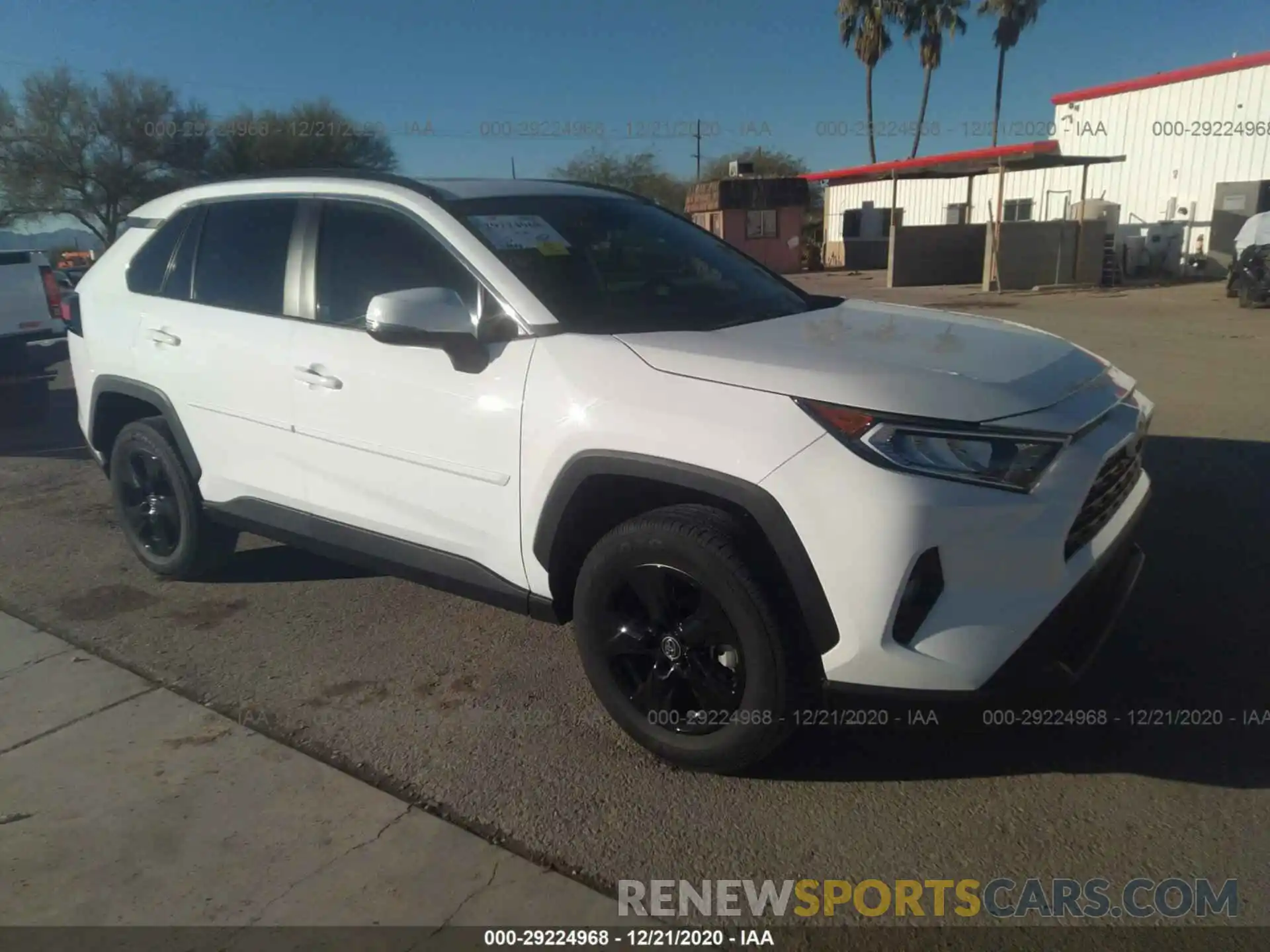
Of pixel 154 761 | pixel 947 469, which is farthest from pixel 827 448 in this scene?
pixel 154 761

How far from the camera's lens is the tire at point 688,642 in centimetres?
268

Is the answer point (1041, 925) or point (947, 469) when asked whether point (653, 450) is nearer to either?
point (947, 469)

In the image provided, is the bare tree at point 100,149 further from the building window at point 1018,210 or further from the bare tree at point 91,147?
the building window at point 1018,210

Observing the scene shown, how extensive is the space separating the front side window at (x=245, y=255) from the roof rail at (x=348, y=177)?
0.14m

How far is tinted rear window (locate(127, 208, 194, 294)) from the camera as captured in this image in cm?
448

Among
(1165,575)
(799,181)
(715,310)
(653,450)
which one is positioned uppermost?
(799,181)

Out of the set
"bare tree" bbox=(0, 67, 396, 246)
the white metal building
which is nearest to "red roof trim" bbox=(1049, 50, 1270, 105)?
the white metal building

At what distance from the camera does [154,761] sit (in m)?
3.19

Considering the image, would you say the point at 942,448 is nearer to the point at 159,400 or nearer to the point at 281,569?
the point at 159,400

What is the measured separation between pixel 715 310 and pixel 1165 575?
2.36 m

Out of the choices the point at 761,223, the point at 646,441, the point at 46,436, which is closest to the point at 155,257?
the point at 646,441

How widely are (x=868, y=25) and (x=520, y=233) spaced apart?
1752 inches
